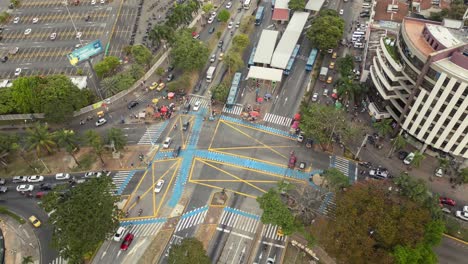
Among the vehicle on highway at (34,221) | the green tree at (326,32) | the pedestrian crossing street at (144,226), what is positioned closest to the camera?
the pedestrian crossing street at (144,226)

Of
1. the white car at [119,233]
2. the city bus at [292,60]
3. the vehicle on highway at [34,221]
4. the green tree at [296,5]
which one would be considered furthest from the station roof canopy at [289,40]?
the vehicle on highway at [34,221]

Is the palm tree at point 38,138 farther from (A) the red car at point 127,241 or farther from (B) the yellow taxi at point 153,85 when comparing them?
(A) the red car at point 127,241

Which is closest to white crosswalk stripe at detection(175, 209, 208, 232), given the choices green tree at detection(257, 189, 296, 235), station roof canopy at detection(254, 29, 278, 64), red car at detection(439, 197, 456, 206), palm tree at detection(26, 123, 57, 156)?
green tree at detection(257, 189, 296, 235)

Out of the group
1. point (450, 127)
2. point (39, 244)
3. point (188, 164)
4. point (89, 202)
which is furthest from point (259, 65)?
point (39, 244)

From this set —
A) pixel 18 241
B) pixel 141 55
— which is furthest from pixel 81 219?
pixel 141 55

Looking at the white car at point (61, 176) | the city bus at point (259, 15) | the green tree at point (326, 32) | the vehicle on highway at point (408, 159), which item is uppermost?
the green tree at point (326, 32)

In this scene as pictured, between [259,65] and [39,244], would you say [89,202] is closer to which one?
[39,244]

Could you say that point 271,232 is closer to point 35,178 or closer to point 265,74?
point 265,74
